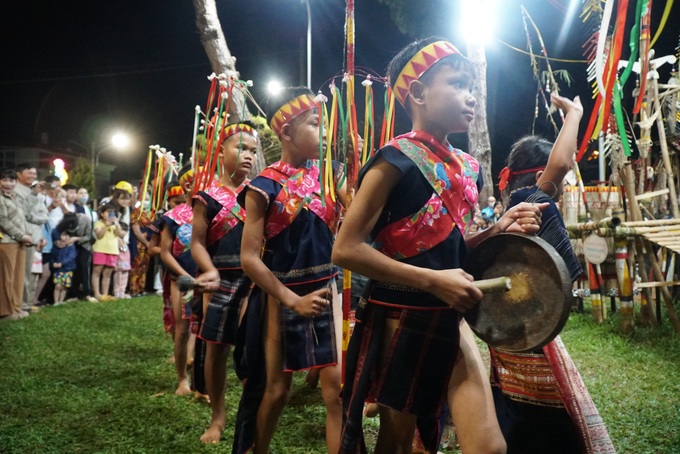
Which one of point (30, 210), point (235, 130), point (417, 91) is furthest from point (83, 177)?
point (417, 91)

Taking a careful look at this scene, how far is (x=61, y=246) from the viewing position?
10.6m

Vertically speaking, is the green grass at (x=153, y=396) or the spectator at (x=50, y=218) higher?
the spectator at (x=50, y=218)

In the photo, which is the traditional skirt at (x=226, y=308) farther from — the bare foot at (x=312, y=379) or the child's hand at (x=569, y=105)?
the child's hand at (x=569, y=105)

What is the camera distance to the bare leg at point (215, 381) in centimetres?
360

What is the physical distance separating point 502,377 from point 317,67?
20078 millimetres

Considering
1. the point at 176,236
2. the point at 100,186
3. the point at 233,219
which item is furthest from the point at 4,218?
the point at 100,186

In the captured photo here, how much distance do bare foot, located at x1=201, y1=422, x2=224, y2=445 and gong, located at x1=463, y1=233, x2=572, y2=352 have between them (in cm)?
228

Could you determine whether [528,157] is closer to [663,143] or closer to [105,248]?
[663,143]

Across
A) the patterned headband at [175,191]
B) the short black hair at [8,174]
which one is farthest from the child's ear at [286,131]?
the short black hair at [8,174]

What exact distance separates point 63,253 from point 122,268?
1.43 metres

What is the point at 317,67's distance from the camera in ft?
70.5

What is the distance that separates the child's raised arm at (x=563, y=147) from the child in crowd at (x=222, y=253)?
6.08ft

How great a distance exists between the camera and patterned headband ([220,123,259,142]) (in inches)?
150

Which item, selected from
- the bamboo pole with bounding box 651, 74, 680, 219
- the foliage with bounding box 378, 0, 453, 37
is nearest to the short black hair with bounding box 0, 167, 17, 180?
the foliage with bounding box 378, 0, 453, 37
